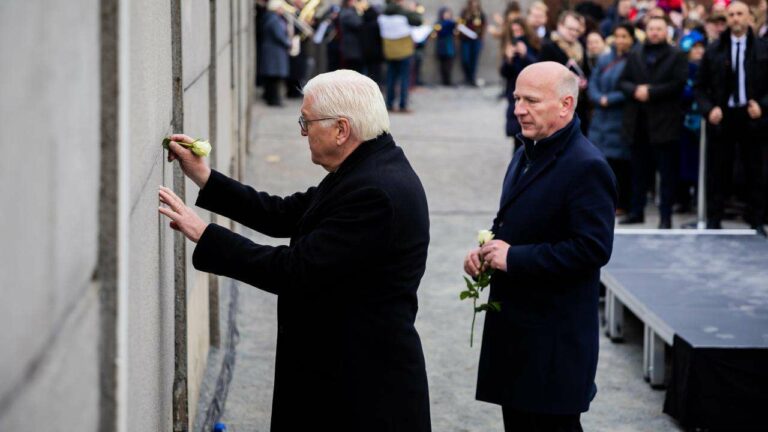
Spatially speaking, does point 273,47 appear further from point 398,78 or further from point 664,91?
point 664,91

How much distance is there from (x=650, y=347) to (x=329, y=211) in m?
4.20

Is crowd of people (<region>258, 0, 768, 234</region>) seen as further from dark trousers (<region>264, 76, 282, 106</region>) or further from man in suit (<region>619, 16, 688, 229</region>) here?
dark trousers (<region>264, 76, 282, 106</region>)

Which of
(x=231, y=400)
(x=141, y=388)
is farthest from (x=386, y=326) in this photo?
(x=231, y=400)

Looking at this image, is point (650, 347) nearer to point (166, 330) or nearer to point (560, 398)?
point (560, 398)

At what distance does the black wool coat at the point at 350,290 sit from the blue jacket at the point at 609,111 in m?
8.82

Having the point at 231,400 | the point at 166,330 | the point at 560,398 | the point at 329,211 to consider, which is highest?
the point at 329,211

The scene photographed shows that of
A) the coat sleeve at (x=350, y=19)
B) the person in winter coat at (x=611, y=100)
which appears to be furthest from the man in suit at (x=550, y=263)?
the coat sleeve at (x=350, y=19)

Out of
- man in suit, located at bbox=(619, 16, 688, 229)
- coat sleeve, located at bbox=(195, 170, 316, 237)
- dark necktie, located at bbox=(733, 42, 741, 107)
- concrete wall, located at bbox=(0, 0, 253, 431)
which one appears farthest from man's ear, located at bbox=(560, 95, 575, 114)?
man in suit, located at bbox=(619, 16, 688, 229)

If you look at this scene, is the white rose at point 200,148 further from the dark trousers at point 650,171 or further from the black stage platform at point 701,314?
the dark trousers at point 650,171

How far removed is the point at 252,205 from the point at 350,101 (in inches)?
27.2

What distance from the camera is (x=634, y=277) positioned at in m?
8.40

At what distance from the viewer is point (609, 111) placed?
12.6 m

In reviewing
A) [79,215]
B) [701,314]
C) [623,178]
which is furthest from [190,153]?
[623,178]

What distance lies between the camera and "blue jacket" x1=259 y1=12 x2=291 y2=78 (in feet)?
66.7
